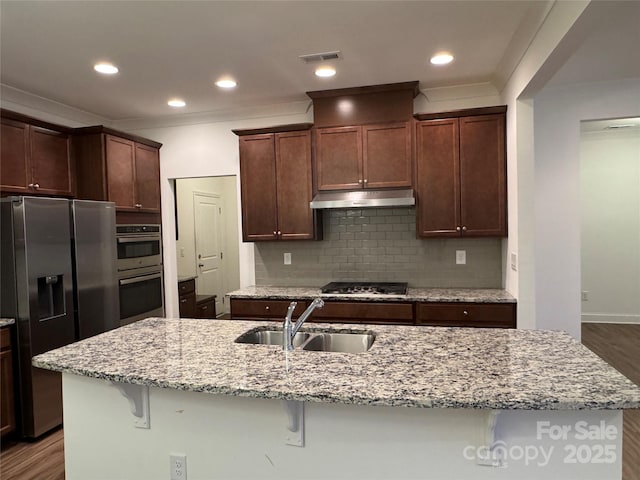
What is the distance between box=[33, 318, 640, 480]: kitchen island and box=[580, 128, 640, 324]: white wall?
4608 mm

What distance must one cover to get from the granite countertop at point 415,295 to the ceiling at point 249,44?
68.1 inches

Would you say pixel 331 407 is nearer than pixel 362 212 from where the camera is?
Yes

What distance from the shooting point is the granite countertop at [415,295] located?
330cm

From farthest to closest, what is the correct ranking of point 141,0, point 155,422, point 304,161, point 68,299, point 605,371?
point 304,161
point 68,299
point 141,0
point 155,422
point 605,371

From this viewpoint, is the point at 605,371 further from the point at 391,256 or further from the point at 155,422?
the point at 391,256

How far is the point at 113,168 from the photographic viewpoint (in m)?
3.89

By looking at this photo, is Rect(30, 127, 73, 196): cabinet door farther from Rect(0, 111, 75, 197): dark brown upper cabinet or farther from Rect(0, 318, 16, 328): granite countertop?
Rect(0, 318, 16, 328): granite countertop

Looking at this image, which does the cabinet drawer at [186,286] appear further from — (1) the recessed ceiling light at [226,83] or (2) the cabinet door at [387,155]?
(2) the cabinet door at [387,155]

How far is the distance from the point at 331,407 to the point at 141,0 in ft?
7.22

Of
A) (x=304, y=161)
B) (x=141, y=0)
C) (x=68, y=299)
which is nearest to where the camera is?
(x=141, y=0)

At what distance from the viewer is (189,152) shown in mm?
4473

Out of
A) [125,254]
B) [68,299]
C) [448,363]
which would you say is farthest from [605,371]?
[125,254]

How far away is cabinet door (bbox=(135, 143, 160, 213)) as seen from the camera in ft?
13.9

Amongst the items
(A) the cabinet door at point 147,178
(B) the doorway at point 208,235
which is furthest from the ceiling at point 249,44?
(B) the doorway at point 208,235
